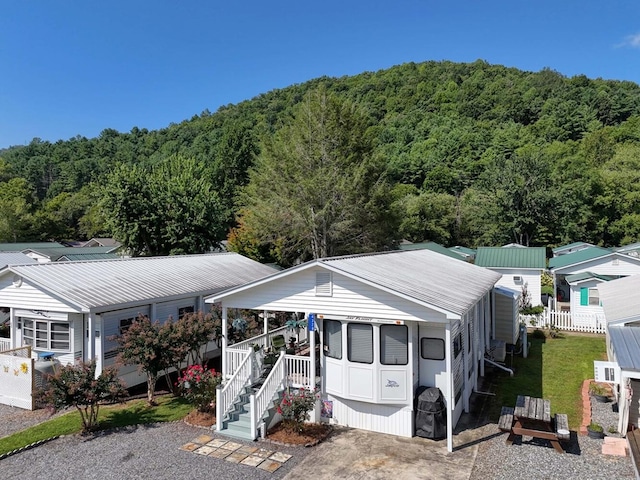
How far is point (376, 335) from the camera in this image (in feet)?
34.3

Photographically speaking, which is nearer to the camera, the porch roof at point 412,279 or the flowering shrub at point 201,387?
the porch roof at point 412,279

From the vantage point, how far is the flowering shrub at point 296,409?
10.5 metres

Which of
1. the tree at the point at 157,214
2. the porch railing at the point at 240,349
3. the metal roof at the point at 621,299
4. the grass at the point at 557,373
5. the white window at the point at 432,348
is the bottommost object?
the grass at the point at 557,373

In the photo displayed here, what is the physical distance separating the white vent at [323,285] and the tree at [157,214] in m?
19.8

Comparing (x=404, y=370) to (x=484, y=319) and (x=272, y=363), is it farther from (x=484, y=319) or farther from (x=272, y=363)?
(x=484, y=319)

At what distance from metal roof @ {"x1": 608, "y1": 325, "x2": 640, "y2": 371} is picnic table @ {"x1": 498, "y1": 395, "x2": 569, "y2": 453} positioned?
200 centimetres

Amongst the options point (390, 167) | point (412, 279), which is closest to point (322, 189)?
point (390, 167)

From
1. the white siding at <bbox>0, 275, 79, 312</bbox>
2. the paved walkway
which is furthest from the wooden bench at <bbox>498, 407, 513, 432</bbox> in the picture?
the white siding at <bbox>0, 275, 79, 312</bbox>

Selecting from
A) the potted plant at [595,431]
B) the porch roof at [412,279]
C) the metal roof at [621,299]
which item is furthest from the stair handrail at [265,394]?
the metal roof at [621,299]

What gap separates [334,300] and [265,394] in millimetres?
2821

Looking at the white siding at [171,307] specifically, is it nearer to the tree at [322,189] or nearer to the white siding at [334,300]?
the white siding at [334,300]

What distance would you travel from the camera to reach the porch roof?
1018cm

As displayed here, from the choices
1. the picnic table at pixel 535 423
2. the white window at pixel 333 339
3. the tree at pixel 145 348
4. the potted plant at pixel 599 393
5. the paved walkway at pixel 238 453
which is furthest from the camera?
the potted plant at pixel 599 393

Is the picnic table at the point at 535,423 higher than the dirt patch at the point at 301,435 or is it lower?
higher
